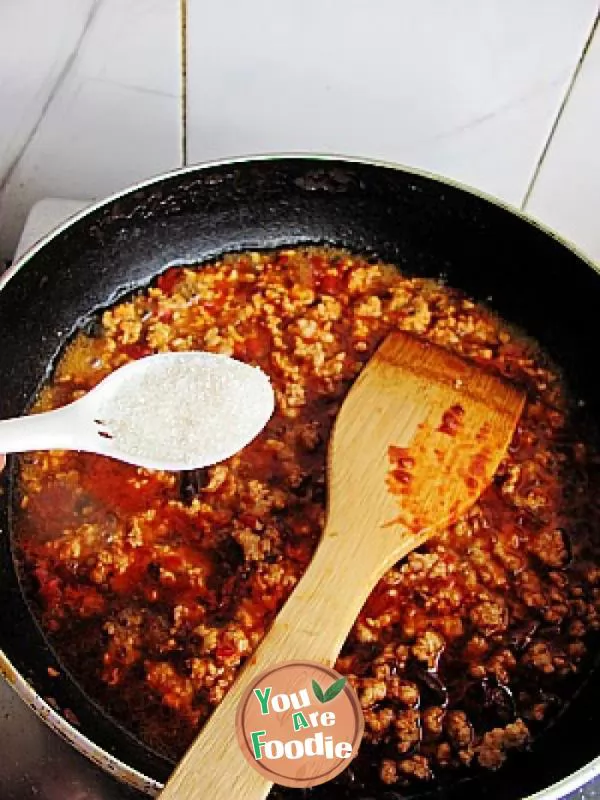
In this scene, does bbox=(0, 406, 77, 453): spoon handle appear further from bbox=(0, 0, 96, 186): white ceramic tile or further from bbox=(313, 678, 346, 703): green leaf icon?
bbox=(0, 0, 96, 186): white ceramic tile

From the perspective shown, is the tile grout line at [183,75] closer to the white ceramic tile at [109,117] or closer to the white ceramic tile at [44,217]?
the white ceramic tile at [109,117]

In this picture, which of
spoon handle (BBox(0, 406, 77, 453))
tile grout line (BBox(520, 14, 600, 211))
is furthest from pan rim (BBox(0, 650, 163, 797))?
tile grout line (BBox(520, 14, 600, 211))

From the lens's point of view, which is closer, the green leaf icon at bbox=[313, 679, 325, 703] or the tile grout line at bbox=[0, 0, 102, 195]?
the green leaf icon at bbox=[313, 679, 325, 703]

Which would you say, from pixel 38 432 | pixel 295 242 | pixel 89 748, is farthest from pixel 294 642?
pixel 295 242

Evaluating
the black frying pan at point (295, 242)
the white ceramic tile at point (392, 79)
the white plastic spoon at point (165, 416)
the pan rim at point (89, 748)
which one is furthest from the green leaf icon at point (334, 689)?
the white ceramic tile at point (392, 79)

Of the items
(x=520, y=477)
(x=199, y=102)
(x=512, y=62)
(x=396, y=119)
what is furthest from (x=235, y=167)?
(x=520, y=477)

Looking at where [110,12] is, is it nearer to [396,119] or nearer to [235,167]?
[235,167]

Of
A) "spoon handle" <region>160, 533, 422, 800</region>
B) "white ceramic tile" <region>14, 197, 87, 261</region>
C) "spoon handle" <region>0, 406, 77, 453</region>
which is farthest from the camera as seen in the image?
"white ceramic tile" <region>14, 197, 87, 261</region>

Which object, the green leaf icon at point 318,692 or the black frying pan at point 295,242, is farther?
the black frying pan at point 295,242
